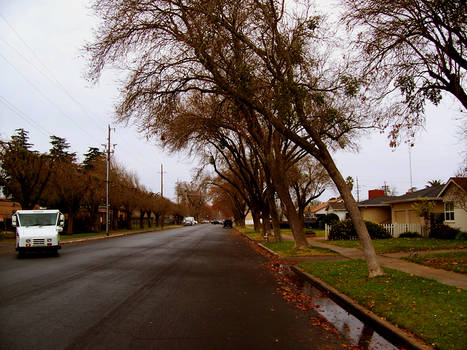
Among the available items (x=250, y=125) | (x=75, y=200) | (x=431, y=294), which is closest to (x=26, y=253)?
(x=250, y=125)

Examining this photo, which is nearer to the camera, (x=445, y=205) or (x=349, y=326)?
(x=349, y=326)

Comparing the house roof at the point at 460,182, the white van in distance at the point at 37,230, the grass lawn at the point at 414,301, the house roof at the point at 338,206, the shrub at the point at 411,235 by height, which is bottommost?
the shrub at the point at 411,235

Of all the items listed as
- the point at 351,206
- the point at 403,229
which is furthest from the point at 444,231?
the point at 351,206

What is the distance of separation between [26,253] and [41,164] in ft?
54.5

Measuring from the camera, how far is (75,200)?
1690 inches

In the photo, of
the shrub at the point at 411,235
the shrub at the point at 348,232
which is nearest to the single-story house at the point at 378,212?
the shrub at the point at 411,235

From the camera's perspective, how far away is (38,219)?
19.8 metres

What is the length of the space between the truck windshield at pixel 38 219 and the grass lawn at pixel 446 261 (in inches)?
624

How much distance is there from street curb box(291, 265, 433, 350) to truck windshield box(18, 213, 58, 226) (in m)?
14.1

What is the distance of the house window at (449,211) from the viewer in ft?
90.3

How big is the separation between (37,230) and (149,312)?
1344 cm

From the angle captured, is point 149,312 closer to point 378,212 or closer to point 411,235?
point 411,235

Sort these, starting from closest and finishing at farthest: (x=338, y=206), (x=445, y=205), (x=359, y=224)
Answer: (x=359, y=224) → (x=445, y=205) → (x=338, y=206)

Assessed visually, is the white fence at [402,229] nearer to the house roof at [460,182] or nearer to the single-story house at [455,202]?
the single-story house at [455,202]
